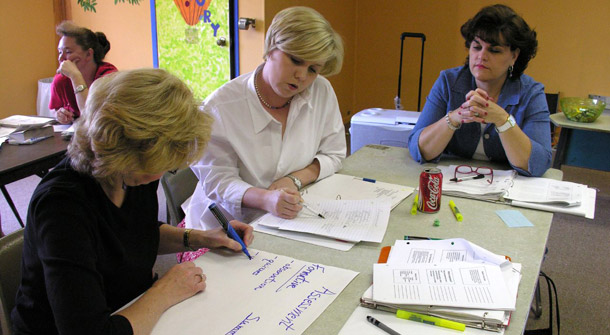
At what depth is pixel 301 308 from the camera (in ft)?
3.07

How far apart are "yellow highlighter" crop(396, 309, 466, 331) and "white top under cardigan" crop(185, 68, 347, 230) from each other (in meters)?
0.69

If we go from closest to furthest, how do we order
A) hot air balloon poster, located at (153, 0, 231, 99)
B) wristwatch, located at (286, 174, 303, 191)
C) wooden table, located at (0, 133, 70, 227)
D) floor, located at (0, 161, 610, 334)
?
wristwatch, located at (286, 174, 303, 191), wooden table, located at (0, 133, 70, 227), floor, located at (0, 161, 610, 334), hot air balloon poster, located at (153, 0, 231, 99)

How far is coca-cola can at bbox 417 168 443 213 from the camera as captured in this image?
54.9 inches

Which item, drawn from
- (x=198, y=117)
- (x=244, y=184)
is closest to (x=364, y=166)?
(x=244, y=184)

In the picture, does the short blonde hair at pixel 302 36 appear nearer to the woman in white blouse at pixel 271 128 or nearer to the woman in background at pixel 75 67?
the woman in white blouse at pixel 271 128

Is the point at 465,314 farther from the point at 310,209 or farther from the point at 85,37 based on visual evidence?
the point at 85,37

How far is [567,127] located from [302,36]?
8.06 ft

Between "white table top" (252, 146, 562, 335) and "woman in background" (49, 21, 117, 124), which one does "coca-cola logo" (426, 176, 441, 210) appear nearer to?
"white table top" (252, 146, 562, 335)

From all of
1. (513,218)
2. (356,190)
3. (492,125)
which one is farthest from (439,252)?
(492,125)

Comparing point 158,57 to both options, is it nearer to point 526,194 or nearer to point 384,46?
point 384,46

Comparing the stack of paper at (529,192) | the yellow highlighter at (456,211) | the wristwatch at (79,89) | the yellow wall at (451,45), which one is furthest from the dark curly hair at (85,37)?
the yellow wall at (451,45)

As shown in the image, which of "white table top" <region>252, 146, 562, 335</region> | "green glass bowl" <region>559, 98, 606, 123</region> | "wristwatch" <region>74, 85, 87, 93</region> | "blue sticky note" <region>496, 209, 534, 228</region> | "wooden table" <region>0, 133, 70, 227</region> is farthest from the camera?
"green glass bowl" <region>559, 98, 606, 123</region>

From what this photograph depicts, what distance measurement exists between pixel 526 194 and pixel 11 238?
5.02ft

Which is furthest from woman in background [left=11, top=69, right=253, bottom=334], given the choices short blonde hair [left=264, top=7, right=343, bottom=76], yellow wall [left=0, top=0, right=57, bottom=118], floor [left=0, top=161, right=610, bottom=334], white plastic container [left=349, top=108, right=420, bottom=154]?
yellow wall [left=0, top=0, right=57, bottom=118]
